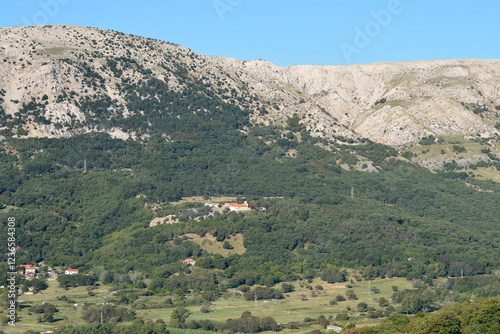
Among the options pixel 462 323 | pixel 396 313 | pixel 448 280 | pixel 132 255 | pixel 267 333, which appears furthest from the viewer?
pixel 132 255

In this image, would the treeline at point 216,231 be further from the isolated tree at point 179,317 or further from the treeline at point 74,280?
the isolated tree at point 179,317

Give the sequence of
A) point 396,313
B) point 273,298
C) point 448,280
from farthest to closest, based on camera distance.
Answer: point 448,280 < point 273,298 < point 396,313

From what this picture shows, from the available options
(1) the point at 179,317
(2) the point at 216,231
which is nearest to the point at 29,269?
(2) the point at 216,231

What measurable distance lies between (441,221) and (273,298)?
7263 cm

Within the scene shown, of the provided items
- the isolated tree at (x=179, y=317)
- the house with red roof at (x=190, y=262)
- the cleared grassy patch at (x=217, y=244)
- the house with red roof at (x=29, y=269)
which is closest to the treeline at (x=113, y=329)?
the isolated tree at (x=179, y=317)

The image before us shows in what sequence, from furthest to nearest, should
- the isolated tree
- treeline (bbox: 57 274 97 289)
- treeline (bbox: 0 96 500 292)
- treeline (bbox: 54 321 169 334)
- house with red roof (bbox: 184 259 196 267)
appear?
1. treeline (bbox: 0 96 500 292)
2. house with red roof (bbox: 184 259 196 267)
3. treeline (bbox: 57 274 97 289)
4. the isolated tree
5. treeline (bbox: 54 321 169 334)

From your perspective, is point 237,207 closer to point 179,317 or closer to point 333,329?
point 179,317

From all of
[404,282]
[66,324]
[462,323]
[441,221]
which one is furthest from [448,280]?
[66,324]

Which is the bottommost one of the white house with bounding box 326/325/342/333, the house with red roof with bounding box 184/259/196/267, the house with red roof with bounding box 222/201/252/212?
the white house with bounding box 326/325/342/333

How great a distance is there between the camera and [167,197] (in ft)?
619

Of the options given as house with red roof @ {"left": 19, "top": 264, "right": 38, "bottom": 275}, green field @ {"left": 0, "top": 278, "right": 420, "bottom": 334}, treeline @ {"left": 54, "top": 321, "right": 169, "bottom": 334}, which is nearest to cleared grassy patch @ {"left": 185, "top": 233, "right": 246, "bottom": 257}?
green field @ {"left": 0, "top": 278, "right": 420, "bottom": 334}

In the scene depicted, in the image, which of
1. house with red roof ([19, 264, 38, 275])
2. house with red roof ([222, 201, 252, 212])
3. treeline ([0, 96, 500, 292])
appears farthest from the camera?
house with red roof ([222, 201, 252, 212])

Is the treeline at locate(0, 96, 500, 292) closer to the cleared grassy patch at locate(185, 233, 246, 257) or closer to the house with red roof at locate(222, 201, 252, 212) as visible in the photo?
the cleared grassy patch at locate(185, 233, 246, 257)

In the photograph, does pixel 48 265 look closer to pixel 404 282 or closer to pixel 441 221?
pixel 404 282
